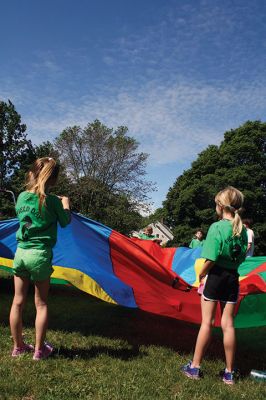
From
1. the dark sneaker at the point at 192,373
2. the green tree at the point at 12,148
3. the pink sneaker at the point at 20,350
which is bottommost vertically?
the pink sneaker at the point at 20,350

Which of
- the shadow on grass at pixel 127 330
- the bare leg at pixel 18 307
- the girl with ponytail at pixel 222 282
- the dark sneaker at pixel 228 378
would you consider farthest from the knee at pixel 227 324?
the bare leg at pixel 18 307

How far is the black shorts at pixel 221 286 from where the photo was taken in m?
3.52

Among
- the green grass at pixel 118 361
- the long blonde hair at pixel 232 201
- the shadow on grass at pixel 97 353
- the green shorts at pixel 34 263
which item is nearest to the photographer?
the green grass at pixel 118 361

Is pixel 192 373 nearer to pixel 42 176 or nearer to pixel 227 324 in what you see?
pixel 227 324

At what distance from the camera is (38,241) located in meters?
3.48

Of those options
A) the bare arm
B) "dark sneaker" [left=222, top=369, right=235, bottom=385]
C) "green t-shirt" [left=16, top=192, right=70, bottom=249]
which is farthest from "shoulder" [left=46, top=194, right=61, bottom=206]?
"dark sneaker" [left=222, top=369, right=235, bottom=385]

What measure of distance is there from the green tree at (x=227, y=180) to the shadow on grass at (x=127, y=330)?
23.1 metres

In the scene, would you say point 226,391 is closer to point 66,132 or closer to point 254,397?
point 254,397

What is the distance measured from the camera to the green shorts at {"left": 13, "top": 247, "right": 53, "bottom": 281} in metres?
3.42

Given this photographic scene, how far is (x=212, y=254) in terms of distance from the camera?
3457 mm

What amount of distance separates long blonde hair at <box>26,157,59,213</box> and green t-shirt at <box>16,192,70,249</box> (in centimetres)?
6

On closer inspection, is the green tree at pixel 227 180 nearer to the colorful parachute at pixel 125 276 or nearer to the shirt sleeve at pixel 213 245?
the colorful parachute at pixel 125 276

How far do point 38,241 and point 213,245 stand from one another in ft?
4.80

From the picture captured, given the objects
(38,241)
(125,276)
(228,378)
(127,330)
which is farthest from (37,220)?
(127,330)
